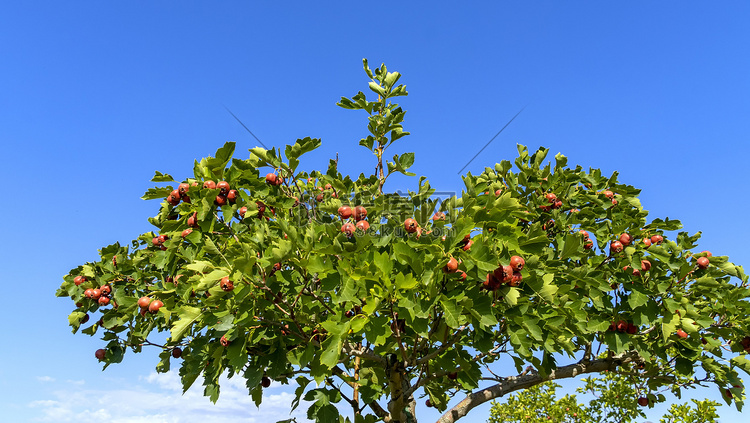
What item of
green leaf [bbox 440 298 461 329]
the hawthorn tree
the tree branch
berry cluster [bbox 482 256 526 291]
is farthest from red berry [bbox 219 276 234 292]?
the tree branch

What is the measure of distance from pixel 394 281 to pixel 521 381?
4.41m

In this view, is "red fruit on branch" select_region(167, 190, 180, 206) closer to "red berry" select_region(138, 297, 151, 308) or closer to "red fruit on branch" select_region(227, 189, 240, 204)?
"red fruit on branch" select_region(227, 189, 240, 204)

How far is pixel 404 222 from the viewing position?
198 inches

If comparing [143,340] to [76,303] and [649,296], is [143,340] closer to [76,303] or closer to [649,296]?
[76,303]

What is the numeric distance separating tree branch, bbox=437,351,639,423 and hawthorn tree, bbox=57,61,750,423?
2 cm

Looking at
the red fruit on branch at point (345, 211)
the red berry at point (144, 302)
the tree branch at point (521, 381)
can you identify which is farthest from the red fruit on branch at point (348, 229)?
the tree branch at point (521, 381)

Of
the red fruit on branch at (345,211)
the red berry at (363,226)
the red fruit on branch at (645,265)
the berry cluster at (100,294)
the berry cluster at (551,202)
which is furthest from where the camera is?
the berry cluster at (100,294)

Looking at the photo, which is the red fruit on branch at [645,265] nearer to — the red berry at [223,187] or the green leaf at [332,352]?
the green leaf at [332,352]

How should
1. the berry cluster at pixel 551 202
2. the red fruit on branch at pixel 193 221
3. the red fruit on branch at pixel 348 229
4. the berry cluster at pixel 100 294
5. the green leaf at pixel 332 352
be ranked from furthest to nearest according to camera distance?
1. the berry cluster at pixel 100 294
2. the berry cluster at pixel 551 202
3. the red fruit on branch at pixel 193 221
4. the red fruit on branch at pixel 348 229
5. the green leaf at pixel 332 352

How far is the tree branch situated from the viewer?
24.8 feet

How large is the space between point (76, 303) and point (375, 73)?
5.36 m

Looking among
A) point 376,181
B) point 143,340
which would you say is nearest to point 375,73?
point 376,181

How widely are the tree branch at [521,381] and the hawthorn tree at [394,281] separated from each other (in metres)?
0.02

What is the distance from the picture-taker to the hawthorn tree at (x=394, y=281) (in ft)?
14.9
